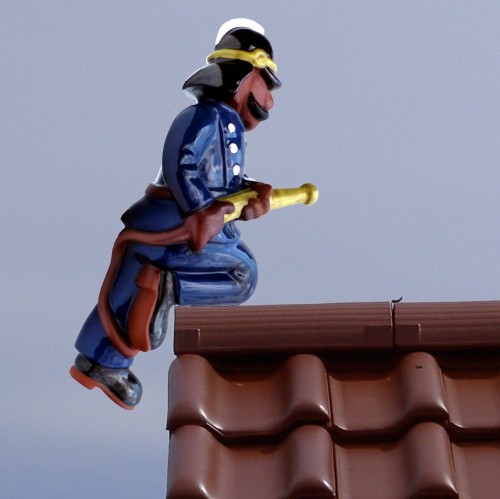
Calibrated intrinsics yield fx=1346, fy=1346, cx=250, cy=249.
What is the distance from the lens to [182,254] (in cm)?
408

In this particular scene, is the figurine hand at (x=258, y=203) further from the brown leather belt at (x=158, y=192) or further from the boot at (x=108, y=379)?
the boot at (x=108, y=379)

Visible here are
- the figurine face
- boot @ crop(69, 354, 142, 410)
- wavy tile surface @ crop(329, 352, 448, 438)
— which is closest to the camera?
wavy tile surface @ crop(329, 352, 448, 438)

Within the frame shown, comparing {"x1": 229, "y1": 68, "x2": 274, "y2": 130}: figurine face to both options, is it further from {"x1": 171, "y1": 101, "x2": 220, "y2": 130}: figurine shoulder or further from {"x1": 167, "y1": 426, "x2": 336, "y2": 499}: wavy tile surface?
{"x1": 167, "y1": 426, "x2": 336, "y2": 499}: wavy tile surface

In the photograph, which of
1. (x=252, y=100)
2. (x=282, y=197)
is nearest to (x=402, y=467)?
(x=282, y=197)

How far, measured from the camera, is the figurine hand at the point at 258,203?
410 centimetres

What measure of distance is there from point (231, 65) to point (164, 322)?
829 mm

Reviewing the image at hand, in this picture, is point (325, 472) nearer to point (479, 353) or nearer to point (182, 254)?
point (479, 353)

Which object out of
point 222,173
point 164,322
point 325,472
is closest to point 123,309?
point 164,322

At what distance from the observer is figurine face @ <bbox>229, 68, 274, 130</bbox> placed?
4.18 metres

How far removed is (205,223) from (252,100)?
48 cm

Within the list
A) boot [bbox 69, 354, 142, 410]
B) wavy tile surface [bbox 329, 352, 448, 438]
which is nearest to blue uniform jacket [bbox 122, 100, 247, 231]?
boot [bbox 69, 354, 142, 410]

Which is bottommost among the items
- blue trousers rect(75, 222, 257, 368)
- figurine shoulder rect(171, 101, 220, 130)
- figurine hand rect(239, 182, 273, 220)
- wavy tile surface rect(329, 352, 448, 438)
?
wavy tile surface rect(329, 352, 448, 438)

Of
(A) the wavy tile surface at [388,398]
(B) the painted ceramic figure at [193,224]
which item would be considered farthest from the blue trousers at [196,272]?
(A) the wavy tile surface at [388,398]

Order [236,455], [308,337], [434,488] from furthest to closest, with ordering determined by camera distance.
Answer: [308,337] → [236,455] → [434,488]
